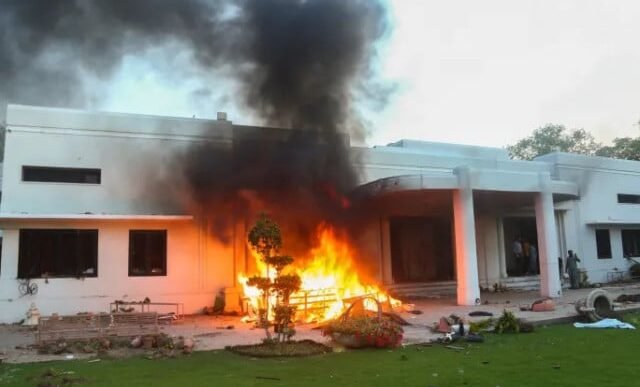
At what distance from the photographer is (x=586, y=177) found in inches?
912

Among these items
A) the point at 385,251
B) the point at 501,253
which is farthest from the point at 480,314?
the point at 501,253

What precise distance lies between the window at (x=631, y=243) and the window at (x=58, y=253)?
21510 millimetres

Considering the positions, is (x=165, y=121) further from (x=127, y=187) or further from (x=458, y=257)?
(x=458, y=257)

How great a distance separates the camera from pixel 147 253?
49.5ft

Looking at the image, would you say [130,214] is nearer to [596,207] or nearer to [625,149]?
[596,207]

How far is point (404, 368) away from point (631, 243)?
830 inches

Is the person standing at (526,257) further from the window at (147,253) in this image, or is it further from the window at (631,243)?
the window at (147,253)

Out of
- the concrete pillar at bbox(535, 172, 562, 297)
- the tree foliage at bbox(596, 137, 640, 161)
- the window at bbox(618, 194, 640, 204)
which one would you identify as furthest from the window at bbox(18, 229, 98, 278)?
the tree foliage at bbox(596, 137, 640, 161)

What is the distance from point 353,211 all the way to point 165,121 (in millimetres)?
6213

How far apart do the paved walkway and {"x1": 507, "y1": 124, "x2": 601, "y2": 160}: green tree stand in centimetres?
3584

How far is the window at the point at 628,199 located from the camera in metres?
24.4

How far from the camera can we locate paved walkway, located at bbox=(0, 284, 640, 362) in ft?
33.2

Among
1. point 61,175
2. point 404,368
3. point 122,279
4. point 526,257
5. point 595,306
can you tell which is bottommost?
point 404,368

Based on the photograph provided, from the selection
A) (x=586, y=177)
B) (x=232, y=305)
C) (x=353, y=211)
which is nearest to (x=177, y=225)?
(x=232, y=305)
